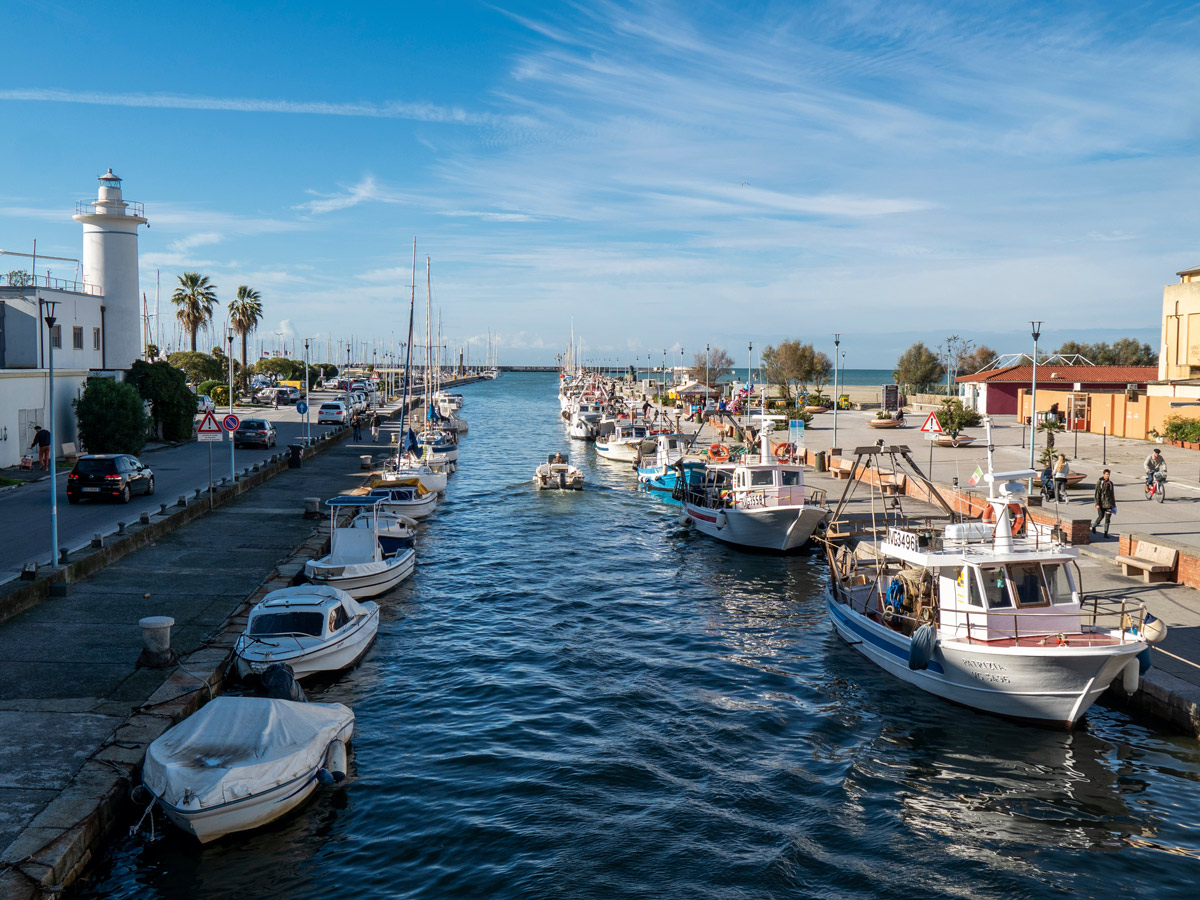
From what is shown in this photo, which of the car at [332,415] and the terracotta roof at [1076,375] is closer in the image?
the terracotta roof at [1076,375]

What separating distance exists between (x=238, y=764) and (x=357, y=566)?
12698mm

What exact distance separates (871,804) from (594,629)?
33.2 ft

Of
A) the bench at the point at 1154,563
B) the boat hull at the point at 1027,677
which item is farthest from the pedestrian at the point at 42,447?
the bench at the point at 1154,563

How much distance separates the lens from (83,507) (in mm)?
30812

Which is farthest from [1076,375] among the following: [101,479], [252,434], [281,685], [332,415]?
[281,685]

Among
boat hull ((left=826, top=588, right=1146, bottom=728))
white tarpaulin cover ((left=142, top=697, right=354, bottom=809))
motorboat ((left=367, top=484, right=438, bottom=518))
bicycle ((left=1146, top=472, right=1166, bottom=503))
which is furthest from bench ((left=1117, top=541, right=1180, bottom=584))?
motorboat ((left=367, top=484, right=438, bottom=518))

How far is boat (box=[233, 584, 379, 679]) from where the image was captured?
17.4m

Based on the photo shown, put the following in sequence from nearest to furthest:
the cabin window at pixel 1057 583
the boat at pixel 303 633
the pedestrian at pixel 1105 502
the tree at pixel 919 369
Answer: the boat at pixel 303 633 → the cabin window at pixel 1057 583 → the pedestrian at pixel 1105 502 → the tree at pixel 919 369

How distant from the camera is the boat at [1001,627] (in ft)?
51.4

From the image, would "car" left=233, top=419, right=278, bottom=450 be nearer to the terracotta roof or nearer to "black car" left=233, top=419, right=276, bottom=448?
"black car" left=233, top=419, right=276, bottom=448

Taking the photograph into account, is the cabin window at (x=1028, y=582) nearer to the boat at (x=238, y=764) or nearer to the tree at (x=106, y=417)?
the boat at (x=238, y=764)

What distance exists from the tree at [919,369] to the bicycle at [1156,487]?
76.5m

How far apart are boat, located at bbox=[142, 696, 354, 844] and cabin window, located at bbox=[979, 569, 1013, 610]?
11940mm

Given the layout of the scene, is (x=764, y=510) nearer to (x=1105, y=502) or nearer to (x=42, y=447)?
(x=1105, y=502)
